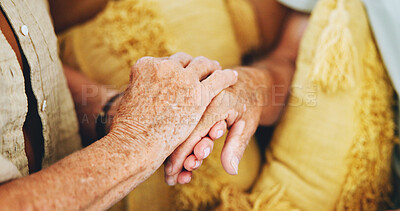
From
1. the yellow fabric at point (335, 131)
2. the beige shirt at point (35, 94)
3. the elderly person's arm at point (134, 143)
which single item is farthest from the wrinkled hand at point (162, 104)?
the yellow fabric at point (335, 131)

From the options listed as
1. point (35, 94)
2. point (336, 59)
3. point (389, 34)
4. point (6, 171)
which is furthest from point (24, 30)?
point (389, 34)

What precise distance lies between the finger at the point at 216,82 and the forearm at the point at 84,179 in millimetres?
181

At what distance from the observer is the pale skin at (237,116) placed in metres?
0.60

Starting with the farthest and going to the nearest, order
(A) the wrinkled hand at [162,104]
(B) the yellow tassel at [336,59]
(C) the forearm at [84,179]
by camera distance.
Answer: (B) the yellow tassel at [336,59] → (A) the wrinkled hand at [162,104] → (C) the forearm at [84,179]

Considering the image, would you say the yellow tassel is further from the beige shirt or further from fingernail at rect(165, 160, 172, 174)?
the beige shirt

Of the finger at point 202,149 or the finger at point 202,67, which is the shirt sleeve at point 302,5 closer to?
the finger at point 202,67

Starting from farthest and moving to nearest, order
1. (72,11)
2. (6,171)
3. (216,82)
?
(72,11) → (216,82) → (6,171)

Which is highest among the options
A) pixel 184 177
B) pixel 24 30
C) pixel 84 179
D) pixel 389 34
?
pixel 24 30

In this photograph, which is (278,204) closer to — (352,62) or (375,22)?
(352,62)

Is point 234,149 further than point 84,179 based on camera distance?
Yes

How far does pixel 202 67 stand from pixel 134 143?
9.5 inches

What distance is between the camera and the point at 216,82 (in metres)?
0.63

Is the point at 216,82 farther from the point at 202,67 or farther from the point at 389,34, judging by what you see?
the point at 389,34

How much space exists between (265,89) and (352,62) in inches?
9.6
